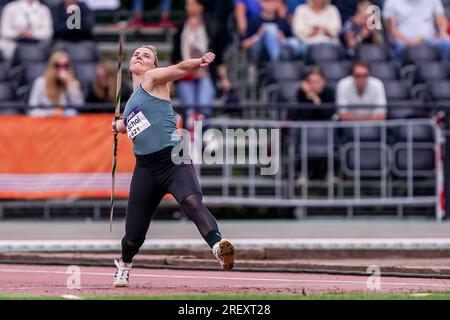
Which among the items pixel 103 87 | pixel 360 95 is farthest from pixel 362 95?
pixel 103 87

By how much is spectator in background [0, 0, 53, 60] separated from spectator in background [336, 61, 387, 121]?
5.41m

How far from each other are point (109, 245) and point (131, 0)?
34.3ft

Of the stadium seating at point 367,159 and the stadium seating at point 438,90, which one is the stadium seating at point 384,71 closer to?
the stadium seating at point 438,90

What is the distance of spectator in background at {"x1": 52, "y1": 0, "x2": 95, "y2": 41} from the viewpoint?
83.8 feet

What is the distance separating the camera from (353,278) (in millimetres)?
14844

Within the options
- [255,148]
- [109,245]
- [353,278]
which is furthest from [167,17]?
[353,278]

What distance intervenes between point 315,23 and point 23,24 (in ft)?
16.3

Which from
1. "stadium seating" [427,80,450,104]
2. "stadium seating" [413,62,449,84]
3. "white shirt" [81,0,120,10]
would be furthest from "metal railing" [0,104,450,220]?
"white shirt" [81,0,120,10]

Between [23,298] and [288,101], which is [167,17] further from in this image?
[23,298]

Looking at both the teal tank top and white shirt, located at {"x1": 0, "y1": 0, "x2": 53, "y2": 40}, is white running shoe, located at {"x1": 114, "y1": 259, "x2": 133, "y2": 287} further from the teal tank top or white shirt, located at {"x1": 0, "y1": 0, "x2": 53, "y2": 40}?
white shirt, located at {"x1": 0, "y1": 0, "x2": 53, "y2": 40}

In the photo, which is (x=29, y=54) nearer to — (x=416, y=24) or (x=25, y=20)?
(x=25, y=20)

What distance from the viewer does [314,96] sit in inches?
905

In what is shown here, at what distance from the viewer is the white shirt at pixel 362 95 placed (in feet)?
74.6
